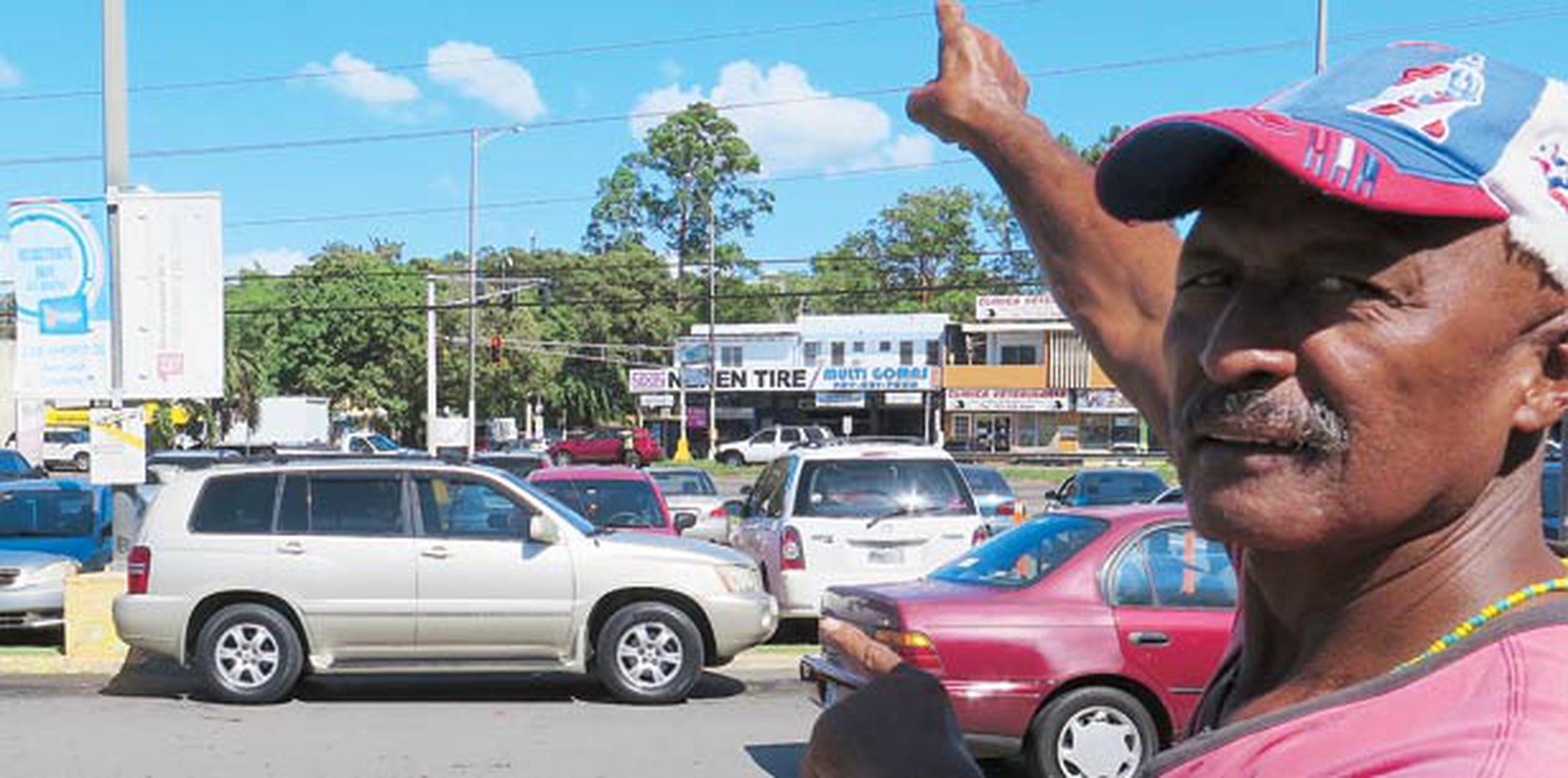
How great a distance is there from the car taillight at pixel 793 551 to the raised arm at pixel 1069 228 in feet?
32.4

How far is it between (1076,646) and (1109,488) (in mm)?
16169

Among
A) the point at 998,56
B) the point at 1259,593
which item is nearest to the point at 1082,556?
the point at 998,56

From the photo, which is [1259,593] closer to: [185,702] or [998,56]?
[998,56]

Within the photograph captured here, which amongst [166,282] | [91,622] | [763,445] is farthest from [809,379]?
[91,622]

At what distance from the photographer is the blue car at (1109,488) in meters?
22.6

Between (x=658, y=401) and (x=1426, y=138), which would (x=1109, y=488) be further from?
(x=658, y=401)

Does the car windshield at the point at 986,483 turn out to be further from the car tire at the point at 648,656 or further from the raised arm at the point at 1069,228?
the raised arm at the point at 1069,228

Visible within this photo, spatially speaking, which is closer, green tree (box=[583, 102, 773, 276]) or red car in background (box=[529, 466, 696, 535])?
red car in background (box=[529, 466, 696, 535])

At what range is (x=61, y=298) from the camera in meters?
13.1

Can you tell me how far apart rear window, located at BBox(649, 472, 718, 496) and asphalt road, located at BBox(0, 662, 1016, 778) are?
411 inches

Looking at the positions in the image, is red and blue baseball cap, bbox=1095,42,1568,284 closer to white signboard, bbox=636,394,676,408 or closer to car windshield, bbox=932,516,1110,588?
car windshield, bbox=932,516,1110,588

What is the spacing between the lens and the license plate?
11820mm

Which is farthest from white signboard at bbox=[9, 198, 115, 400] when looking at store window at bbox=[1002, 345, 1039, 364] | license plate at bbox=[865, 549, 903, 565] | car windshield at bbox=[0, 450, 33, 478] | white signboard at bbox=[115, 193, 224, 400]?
store window at bbox=[1002, 345, 1039, 364]

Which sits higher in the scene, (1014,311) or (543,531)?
(1014,311)
